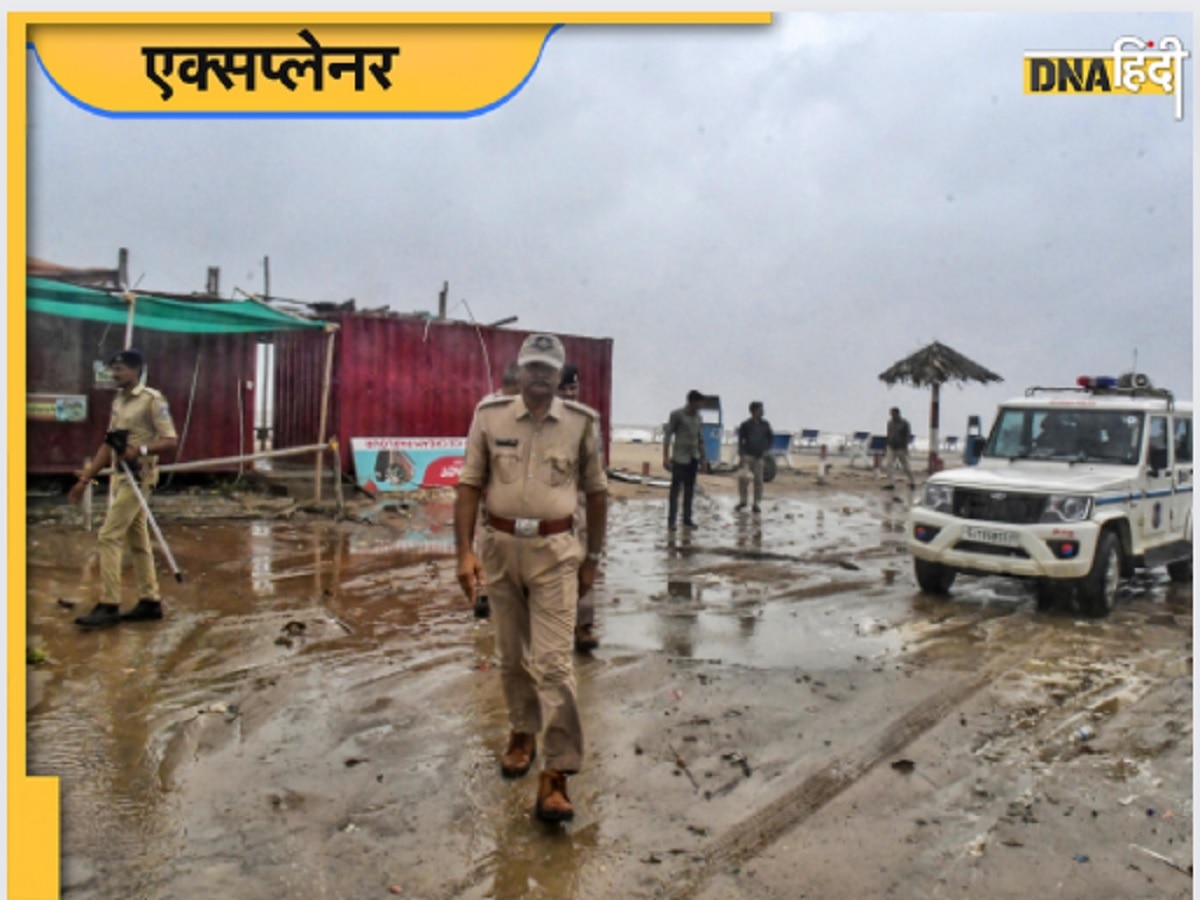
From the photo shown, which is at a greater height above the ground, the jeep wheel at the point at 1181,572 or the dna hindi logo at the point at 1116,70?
the dna hindi logo at the point at 1116,70

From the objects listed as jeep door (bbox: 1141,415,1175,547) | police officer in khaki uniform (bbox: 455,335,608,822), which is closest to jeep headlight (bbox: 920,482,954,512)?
jeep door (bbox: 1141,415,1175,547)

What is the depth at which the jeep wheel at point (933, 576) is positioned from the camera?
771 cm

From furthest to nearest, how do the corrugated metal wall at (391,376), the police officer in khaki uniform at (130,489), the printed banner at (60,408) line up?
the corrugated metal wall at (391,376), the printed banner at (60,408), the police officer in khaki uniform at (130,489)

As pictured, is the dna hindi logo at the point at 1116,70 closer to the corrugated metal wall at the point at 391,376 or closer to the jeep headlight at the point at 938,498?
the jeep headlight at the point at 938,498

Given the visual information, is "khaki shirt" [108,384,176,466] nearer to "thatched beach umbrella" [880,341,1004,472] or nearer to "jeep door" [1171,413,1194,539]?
"jeep door" [1171,413,1194,539]

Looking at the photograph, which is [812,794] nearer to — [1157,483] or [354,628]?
[354,628]

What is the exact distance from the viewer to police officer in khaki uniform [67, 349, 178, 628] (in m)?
5.72

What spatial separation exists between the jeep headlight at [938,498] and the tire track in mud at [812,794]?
7.66 feet

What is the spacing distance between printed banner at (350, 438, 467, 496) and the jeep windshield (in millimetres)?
7733

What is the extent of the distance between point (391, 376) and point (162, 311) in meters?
4.15

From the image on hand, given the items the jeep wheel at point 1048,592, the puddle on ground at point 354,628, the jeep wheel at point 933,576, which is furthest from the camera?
the jeep wheel at point 933,576

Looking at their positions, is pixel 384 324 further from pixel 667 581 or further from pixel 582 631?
pixel 582 631

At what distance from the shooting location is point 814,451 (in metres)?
36.4

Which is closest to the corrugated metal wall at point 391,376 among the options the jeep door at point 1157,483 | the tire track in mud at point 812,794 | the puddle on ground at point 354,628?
the puddle on ground at point 354,628
